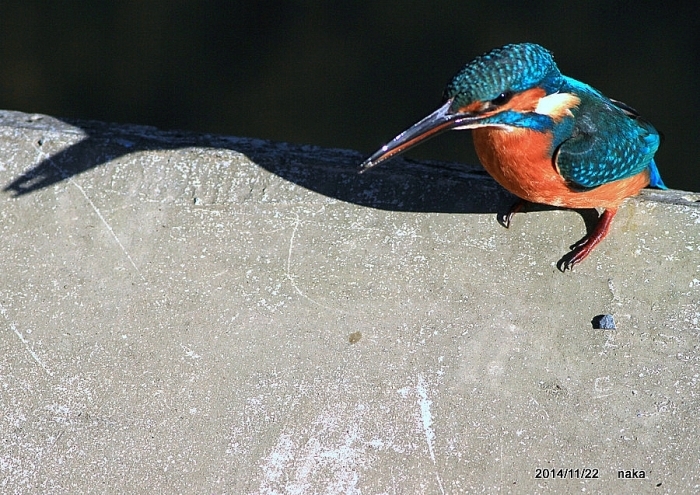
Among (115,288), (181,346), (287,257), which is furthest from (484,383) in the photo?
(115,288)

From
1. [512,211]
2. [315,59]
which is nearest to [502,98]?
[512,211]

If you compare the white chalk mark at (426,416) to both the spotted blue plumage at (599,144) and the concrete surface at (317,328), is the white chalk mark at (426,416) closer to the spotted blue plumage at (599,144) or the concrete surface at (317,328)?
the concrete surface at (317,328)

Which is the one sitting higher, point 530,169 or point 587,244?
point 530,169

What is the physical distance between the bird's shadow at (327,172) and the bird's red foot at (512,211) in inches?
0.6

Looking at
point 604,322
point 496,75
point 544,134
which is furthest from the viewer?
point 604,322

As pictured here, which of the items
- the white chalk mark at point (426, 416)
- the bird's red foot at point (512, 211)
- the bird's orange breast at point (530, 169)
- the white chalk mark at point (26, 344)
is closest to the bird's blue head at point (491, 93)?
the bird's orange breast at point (530, 169)

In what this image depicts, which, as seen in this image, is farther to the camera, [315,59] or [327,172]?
[315,59]

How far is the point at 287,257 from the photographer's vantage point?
2609 mm

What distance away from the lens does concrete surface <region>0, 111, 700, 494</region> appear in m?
2.25

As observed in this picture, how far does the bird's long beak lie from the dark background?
224cm

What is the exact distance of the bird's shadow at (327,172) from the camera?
2.70m

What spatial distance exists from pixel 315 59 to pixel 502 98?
104 inches

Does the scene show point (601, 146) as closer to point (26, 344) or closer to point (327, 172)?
point (327, 172)

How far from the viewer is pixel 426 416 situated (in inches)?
91.1
